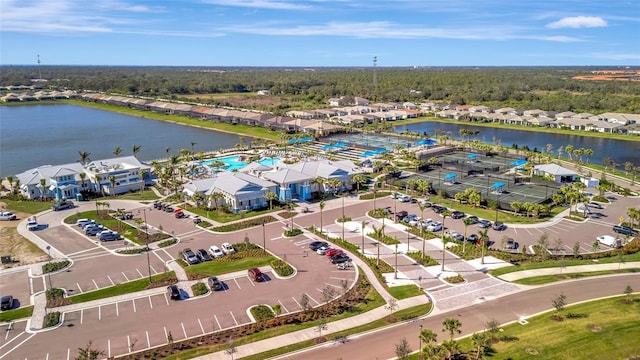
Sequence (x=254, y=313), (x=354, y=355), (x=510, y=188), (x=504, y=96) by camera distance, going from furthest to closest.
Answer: (x=504, y=96) → (x=510, y=188) → (x=254, y=313) → (x=354, y=355)

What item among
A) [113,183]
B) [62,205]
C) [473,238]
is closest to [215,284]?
[473,238]

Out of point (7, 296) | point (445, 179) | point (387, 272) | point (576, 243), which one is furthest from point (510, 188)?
point (7, 296)

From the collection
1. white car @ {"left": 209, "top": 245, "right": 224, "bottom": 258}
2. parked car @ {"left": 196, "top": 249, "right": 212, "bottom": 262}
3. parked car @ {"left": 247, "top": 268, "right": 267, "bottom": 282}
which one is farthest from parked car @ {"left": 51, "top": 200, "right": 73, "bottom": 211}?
parked car @ {"left": 247, "top": 268, "right": 267, "bottom": 282}

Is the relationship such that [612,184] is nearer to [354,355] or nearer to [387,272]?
[387,272]

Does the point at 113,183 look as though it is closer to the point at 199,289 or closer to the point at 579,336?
the point at 199,289

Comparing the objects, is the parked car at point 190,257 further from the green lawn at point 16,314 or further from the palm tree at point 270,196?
the palm tree at point 270,196

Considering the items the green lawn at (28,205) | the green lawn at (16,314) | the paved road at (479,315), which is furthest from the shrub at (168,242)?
the paved road at (479,315)
